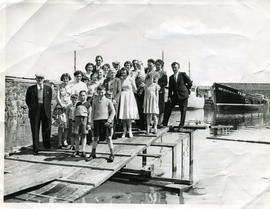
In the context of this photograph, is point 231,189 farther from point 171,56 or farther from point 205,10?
point 205,10

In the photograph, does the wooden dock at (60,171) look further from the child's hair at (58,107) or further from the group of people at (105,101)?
the child's hair at (58,107)

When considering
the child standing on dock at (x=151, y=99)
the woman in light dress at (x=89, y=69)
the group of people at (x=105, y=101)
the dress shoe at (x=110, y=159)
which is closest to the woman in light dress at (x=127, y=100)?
the group of people at (x=105, y=101)

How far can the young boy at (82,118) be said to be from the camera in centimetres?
244

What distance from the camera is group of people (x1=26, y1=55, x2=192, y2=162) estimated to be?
2.38 meters

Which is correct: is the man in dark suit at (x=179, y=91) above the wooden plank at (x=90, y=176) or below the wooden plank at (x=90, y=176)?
above

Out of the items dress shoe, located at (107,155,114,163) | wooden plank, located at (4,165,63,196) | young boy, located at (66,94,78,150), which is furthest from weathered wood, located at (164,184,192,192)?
wooden plank, located at (4,165,63,196)

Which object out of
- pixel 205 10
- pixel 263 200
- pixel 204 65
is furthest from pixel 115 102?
pixel 263 200

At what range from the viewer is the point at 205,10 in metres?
2.19

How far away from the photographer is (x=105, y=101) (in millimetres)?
2348

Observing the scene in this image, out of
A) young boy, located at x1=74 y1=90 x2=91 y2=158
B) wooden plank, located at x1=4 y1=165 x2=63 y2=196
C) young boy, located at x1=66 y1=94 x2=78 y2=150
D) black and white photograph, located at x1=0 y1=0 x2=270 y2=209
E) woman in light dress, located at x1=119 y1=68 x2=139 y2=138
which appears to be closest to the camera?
wooden plank, located at x1=4 y1=165 x2=63 y2=196

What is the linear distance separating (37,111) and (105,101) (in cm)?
49

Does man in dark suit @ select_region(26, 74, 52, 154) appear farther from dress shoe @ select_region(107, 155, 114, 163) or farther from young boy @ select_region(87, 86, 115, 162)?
dress shoe @ select_region(107, 155, 114, 163)

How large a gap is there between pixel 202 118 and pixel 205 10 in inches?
55.5

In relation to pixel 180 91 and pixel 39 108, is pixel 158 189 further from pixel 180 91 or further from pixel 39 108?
pixel 39 108
